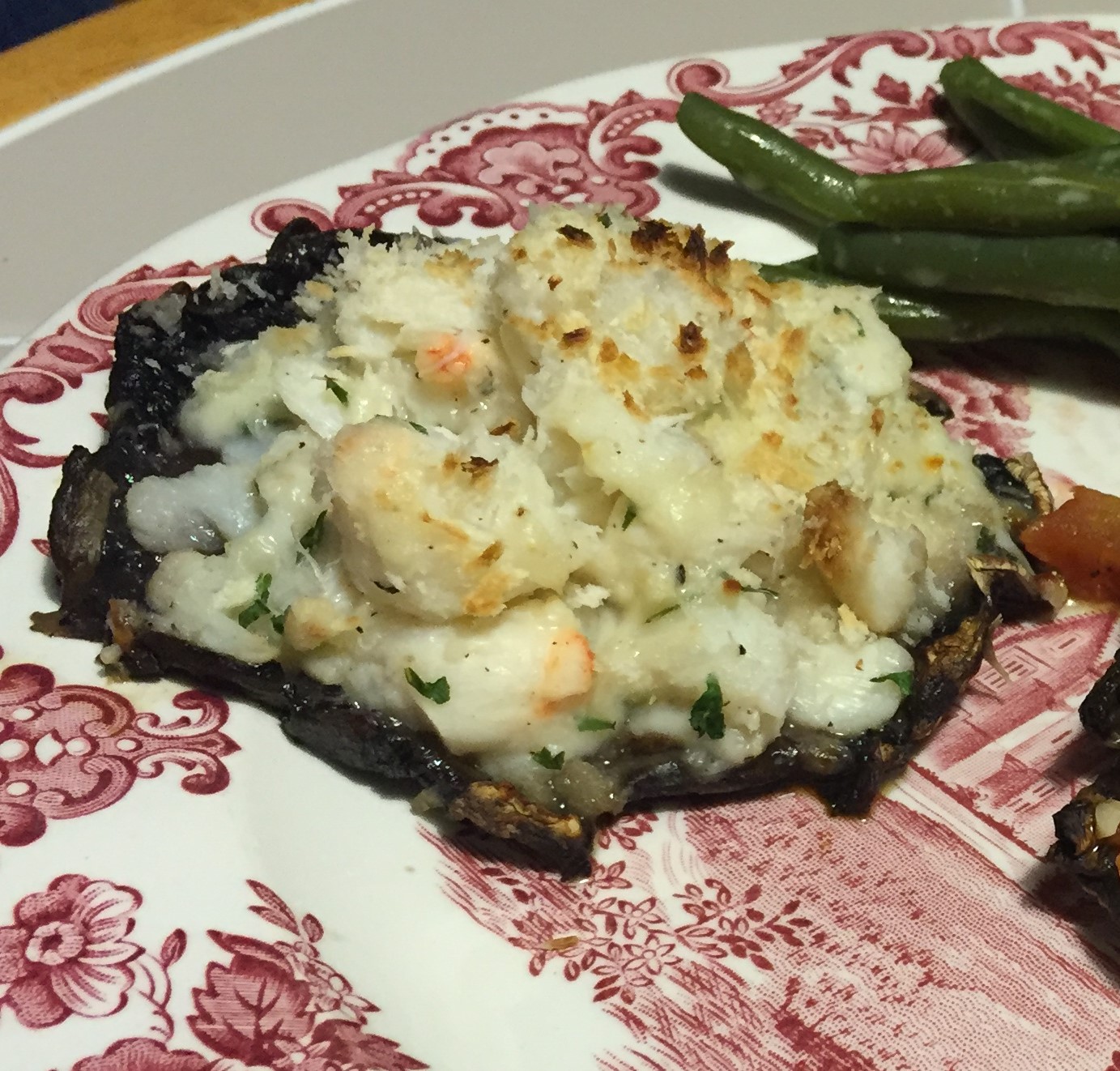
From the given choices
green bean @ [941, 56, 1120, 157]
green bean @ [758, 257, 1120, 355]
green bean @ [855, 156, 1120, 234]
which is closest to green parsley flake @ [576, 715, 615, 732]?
green bean @ [758, 257, 1120, 355]

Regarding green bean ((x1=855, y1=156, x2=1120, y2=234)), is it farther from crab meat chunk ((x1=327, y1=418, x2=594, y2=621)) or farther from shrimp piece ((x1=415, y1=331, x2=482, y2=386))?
crab meat chunk ((x1=327, y1=418, x2=594, y2=621))

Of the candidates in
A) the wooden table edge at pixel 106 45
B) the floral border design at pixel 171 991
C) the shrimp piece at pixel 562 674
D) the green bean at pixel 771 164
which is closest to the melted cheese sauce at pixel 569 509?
the shrimp piece at pixel 562 674

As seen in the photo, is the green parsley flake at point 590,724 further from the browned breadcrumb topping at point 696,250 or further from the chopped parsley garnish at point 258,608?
the browned breadcrumb topping at point 696,250

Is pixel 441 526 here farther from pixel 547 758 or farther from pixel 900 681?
pixel 900 681

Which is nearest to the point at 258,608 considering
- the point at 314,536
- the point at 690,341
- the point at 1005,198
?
the point at 314,536

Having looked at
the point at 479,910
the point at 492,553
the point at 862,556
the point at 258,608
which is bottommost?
the point at 479,910
